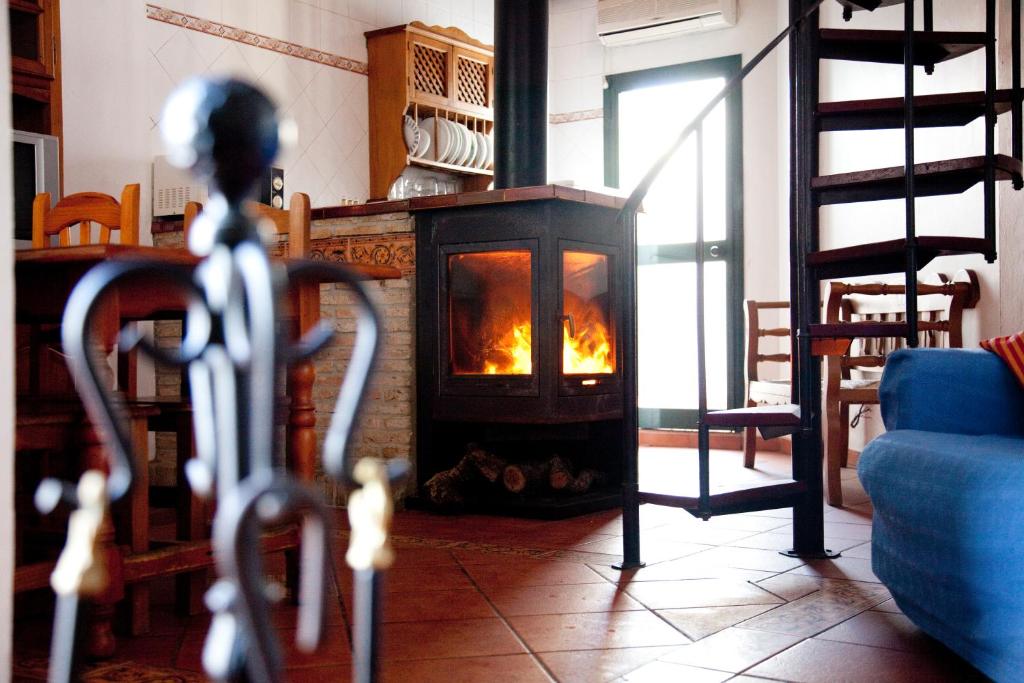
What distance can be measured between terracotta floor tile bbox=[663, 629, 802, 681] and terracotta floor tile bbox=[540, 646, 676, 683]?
57 millimetres

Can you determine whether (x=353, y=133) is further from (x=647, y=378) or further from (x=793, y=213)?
(x=793, y=213)

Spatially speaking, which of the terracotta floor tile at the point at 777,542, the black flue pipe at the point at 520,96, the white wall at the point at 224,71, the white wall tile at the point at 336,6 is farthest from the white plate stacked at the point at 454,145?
the terracotta floor tile at the point at 777,542

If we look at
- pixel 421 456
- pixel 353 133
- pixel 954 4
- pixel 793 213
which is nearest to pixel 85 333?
pixel 793 213

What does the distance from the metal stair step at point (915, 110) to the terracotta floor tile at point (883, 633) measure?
1678 millimetres

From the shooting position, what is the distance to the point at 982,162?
3.10 meters

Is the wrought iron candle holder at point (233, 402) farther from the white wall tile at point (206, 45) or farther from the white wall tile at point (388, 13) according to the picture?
the white wall tile at point (388, 13)

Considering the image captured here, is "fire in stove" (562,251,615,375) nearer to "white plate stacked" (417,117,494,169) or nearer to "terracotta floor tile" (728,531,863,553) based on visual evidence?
"terracotta floor tile" (728,531,863,553)

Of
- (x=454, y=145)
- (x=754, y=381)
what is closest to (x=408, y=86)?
(x=454, y=145)

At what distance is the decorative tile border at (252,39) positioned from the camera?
4957 millimetres

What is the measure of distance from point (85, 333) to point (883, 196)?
3364 mm

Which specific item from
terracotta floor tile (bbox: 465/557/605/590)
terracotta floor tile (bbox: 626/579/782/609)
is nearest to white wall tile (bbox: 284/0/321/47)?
terracotta floor tile (bbox: 465/557/605/590)

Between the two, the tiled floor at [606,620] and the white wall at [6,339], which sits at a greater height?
the white wall at [6,339]

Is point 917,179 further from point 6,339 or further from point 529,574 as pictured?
point 6,339

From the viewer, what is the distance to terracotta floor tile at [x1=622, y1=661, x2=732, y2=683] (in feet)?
6.61
